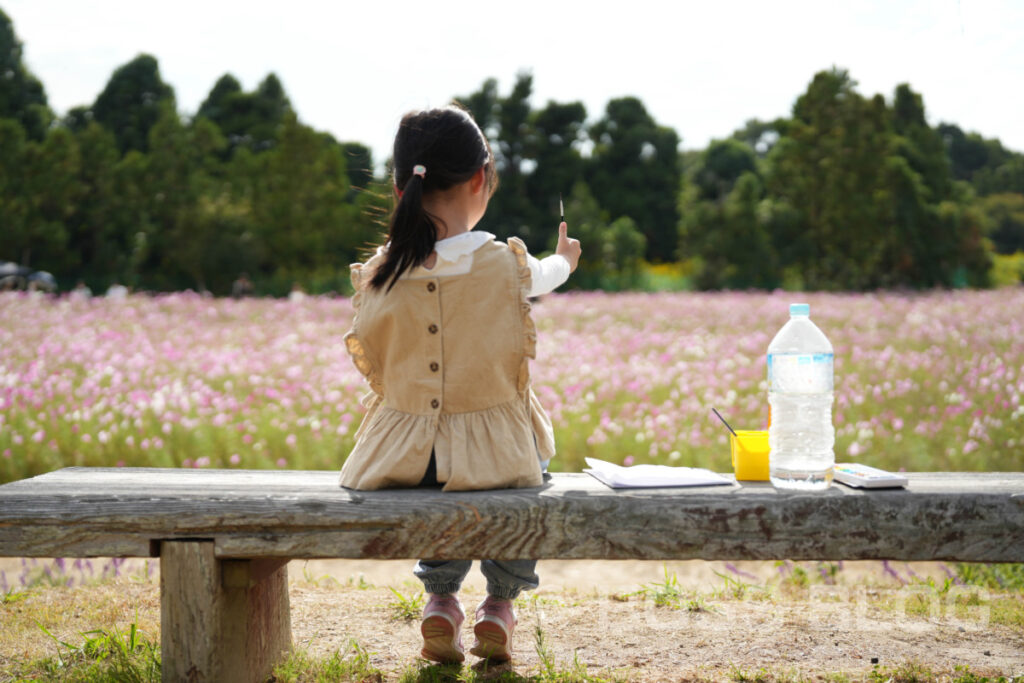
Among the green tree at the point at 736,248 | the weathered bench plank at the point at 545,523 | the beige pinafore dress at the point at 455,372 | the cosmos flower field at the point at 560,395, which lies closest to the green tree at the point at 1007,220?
the green tree at the point at 736,248

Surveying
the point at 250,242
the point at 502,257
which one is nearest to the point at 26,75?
the point at 250,242

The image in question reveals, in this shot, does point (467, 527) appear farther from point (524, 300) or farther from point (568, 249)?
point (568, 249)

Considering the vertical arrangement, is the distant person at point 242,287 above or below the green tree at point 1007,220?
below

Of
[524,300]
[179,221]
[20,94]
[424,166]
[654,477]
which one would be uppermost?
[20,94]

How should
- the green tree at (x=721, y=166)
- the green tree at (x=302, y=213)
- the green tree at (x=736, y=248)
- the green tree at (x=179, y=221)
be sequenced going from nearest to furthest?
the green tree at (x=179, y=221) < the green tree at (x=736, y=248) < the green tree at (x=302, y=213) < the green tree at (x=721, y=166)

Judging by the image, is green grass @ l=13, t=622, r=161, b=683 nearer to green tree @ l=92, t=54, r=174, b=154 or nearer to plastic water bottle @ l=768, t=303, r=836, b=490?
plastic water bottle @ l=768, t=303, r=836, b=490

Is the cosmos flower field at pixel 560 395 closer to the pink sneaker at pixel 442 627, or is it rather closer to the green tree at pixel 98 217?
the pink sneaker at pixel 442 627

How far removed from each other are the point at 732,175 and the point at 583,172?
36.5ft

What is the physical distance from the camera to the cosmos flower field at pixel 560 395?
18.8ft

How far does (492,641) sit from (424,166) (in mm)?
1502

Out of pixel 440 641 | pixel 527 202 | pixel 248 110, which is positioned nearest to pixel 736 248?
pixel 527 202

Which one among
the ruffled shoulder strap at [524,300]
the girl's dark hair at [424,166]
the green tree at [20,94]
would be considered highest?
the green tree at [20,94]

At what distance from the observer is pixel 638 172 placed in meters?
32.5

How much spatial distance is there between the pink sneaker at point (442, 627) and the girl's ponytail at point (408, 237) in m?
1.04
